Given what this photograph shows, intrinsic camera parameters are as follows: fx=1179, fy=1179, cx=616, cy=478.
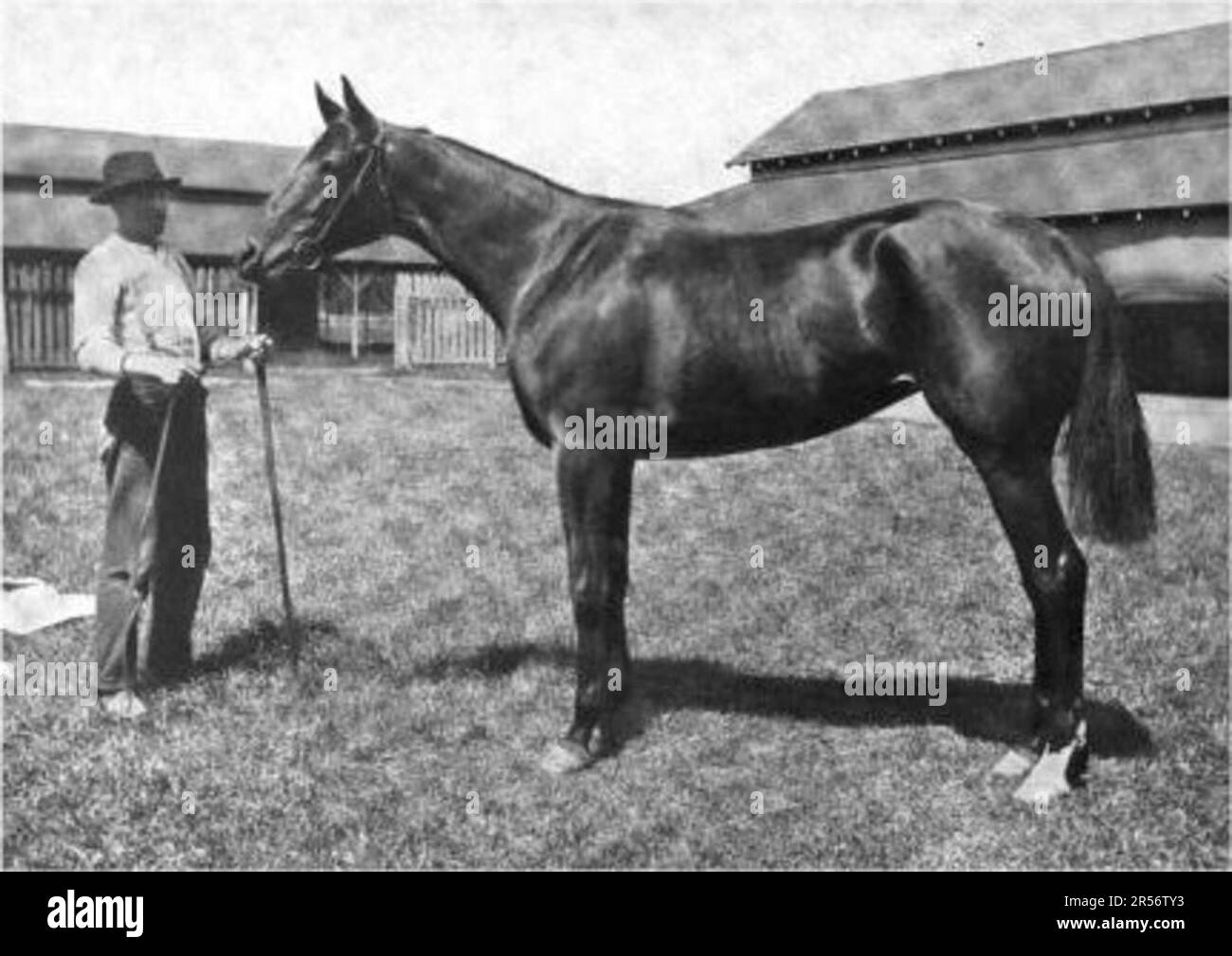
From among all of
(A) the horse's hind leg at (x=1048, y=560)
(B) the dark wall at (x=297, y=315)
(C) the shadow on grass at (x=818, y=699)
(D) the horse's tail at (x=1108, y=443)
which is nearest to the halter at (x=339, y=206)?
(C) the shadow on grass at (x=818, y=699)

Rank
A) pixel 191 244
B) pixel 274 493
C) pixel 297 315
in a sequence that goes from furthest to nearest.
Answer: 1. pixel 297 315
2. pixel 191 244
3. pixel 274 493

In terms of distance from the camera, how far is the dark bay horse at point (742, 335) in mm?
4773

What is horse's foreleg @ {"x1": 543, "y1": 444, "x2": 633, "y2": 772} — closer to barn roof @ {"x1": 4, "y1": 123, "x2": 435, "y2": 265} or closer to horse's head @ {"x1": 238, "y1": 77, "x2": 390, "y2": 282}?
horse's head @ {"x1": 238, "y1": 77, "x2": 390, "y2": 282}

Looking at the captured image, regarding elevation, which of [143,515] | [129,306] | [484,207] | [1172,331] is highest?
[1172,331]

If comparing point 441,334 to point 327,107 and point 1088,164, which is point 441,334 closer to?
point 1088,164

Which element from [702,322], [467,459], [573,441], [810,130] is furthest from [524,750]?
[810,130]

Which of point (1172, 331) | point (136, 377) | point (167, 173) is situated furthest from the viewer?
point (167, 173)

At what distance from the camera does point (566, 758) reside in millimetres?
5180

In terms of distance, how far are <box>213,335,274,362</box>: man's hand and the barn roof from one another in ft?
80.2

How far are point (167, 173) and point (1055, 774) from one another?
32926 mm

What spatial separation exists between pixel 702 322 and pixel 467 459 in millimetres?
7890

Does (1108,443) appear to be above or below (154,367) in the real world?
below

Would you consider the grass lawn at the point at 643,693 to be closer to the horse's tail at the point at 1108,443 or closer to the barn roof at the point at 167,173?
the horse's tail at the point at 1108,443

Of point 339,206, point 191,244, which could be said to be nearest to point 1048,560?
point 339,206
